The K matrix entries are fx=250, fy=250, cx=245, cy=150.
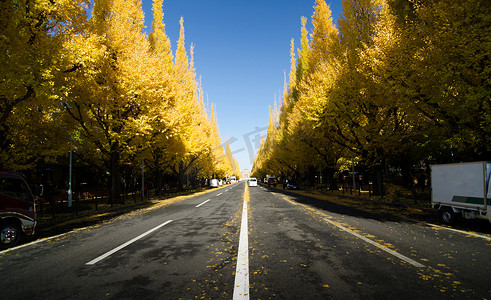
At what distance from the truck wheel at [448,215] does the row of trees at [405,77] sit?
3280 mm

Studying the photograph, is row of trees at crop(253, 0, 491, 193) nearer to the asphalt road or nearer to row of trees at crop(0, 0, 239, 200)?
the asphalt road

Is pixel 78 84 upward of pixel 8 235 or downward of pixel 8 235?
upward

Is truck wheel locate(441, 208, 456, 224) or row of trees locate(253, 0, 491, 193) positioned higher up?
row of trees locate(253, 0, 491, 193)

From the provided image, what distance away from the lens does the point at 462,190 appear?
8.31 m

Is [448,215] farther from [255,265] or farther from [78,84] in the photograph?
[78,84]

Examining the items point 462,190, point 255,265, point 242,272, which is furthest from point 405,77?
point 242,272

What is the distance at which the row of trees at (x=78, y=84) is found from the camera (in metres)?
8.24

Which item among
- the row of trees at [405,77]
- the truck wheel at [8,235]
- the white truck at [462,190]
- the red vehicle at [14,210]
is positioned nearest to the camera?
the truck wheel at [8,235]

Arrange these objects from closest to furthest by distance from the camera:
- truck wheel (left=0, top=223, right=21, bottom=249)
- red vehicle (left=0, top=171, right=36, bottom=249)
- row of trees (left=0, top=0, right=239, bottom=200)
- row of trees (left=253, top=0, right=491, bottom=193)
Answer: truck wheel (left=0, top=223, right=21, bottom=249), red vehicle (left=0, top=171, right=36, bottom=249), row of trees (left=0, top=0, right=239, bottom=200), row of trees (left=253, top=0, right=491, bottom=193)

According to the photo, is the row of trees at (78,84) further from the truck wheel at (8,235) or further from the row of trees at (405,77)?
the row of trees at (405,77)

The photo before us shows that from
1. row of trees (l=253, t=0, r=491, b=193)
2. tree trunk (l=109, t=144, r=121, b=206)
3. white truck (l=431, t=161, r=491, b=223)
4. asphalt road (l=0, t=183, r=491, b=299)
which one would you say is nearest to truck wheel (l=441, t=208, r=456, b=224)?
white truck (l=431, t=161, r=491, b=223)

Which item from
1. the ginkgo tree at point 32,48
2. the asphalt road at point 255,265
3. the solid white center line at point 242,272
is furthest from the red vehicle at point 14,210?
the solid white center line at point 242,272

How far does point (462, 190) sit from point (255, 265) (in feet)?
26.4

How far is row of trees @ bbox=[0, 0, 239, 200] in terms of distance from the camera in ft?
27.0
